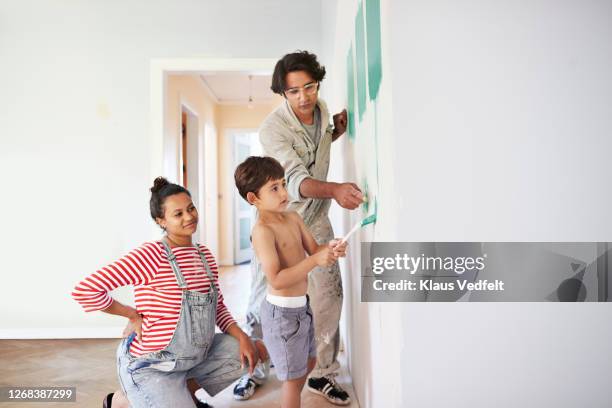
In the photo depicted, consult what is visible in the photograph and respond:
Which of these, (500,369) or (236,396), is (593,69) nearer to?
(500,369)

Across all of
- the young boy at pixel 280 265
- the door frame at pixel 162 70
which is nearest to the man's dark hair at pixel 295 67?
the young boy at pixel 280 265

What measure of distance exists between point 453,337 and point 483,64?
506mm

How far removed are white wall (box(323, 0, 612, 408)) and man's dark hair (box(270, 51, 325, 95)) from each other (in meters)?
0.72

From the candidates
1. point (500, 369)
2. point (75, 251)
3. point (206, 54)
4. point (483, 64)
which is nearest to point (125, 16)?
point (206, 54)

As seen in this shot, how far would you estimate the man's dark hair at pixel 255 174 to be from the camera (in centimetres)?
136

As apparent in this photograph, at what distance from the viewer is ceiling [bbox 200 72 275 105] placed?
5357mm

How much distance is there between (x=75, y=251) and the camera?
3066 mm

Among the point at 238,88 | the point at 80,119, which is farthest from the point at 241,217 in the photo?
the point at 80,119

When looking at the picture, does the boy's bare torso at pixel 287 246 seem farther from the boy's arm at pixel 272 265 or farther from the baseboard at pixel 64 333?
the baseboard at pixel 64 333

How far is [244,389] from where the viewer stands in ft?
6.19

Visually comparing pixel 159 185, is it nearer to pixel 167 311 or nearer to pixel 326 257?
pixel 167 311

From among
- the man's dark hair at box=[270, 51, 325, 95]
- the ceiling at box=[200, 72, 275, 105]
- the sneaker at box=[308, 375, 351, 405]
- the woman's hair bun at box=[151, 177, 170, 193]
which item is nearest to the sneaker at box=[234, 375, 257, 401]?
the sneaker at box=[308, 375, 351, 405]

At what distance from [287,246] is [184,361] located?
0.54m

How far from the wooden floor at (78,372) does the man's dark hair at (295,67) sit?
128 centimetres
